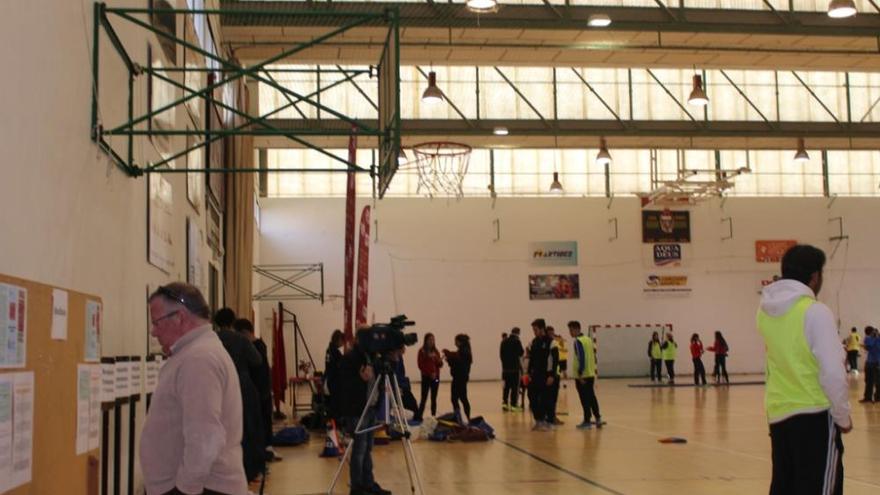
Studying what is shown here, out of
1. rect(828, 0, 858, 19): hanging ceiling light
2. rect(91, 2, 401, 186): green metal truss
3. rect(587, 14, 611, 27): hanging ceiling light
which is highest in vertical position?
rect(587, 14, 611, 27): hanging ceiling light

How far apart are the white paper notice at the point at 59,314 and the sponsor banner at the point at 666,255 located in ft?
99.1

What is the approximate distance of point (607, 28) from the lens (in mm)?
18156

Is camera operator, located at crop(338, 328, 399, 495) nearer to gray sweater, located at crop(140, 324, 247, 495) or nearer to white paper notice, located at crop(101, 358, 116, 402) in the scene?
white paper notice, located at crop(101, 358, 116, 402)

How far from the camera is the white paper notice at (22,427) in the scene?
14.7 feet

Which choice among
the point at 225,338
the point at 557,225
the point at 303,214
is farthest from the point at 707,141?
the point at 225,338

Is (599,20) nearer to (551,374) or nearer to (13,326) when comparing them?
(551,374)

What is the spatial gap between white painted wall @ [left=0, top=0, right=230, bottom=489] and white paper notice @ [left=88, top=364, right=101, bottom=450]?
17.5 inches

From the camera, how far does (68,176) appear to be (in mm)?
5758

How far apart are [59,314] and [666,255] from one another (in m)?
30.5

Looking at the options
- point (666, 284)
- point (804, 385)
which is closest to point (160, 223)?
point (804, 385)

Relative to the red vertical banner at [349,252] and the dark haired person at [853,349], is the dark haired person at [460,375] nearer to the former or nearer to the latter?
the red vertical banner at [349,252]

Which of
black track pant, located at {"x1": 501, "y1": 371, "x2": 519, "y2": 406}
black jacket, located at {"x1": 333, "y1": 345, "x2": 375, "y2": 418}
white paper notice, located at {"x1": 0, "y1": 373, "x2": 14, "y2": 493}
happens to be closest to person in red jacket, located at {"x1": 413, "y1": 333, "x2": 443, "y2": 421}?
black track pant, located at {"x1": 501, "y1": 371, "x2": 519, "y2": 406}

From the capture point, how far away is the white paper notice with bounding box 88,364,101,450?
235 inches

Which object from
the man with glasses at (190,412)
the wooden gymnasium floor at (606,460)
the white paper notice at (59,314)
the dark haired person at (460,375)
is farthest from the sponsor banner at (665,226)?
the man with glasses at (190,412)
